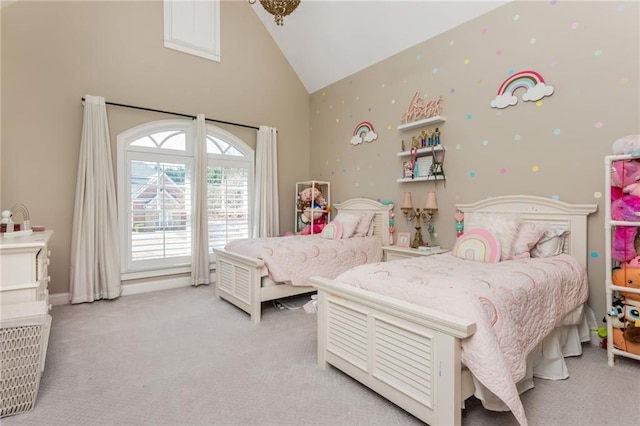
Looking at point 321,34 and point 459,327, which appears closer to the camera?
point 459,327

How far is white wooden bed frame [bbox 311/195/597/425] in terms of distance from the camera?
→ 150cm

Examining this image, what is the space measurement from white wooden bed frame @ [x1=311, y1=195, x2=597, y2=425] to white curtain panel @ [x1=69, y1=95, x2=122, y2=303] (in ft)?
9.09

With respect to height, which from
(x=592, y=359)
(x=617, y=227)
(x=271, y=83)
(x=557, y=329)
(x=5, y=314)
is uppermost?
(x=271, y=83)

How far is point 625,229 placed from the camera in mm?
2248

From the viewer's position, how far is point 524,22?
9.76ft

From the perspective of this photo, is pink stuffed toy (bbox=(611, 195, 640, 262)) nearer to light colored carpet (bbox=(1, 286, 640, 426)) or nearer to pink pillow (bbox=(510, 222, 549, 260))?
pink pillow (bbox=(510, 222, 549, 260))

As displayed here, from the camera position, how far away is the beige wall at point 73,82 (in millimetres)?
3357

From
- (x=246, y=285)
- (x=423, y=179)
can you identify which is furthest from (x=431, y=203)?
(x=246, y=285)

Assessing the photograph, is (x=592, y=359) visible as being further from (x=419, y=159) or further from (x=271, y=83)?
(x=271, y=83)

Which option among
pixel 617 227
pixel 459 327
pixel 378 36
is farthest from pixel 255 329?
pixel 378 36

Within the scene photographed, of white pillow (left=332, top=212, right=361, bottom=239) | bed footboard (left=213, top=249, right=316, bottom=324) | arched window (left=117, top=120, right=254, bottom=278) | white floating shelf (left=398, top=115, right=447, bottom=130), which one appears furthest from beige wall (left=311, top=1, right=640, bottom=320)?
arched window (left=117, top=120, right=254, bottom=278)

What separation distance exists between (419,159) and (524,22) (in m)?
1.54

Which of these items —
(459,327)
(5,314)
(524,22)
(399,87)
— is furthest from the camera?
(399,87)

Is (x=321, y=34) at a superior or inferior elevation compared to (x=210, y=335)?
superior
